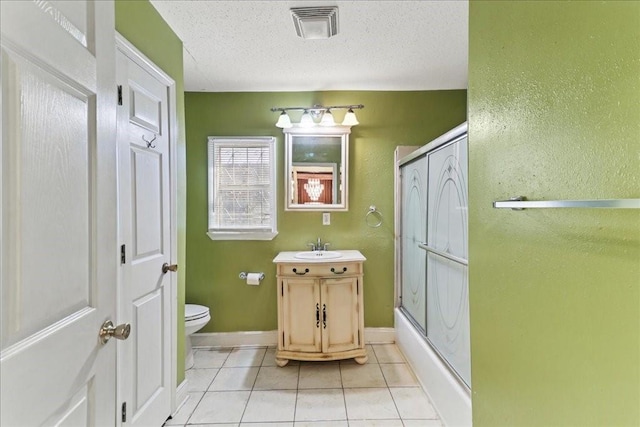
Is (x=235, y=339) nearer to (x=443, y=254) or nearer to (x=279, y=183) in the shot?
(x=279, y=183)

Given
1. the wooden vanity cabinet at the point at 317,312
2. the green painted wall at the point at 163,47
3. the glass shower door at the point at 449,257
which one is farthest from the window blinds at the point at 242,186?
the glass shower door at the point at 449,257

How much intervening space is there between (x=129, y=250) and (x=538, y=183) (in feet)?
5.22

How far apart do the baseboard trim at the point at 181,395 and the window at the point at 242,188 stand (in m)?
1.19

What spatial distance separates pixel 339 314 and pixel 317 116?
1703 millimetres

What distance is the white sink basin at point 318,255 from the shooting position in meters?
2.56

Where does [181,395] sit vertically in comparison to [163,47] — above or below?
below

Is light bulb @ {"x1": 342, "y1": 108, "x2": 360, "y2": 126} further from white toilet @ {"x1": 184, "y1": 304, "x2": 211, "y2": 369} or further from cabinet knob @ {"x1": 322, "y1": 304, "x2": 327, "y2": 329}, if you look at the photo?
white toilet @ {"x1": 184, "y1": 304, "x2": 211, "y2": 369}

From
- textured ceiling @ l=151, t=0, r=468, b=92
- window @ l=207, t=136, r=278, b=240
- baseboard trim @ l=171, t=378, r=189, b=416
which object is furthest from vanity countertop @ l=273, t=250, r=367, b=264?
textured ceiling @ l=151, t=0, r=468, b=92

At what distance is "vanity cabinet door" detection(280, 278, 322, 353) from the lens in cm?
240

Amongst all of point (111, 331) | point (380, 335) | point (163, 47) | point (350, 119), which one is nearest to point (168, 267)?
point (111, 331)

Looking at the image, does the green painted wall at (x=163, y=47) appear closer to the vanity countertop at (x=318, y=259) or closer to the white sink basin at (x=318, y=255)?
the vanity countertop at (x=318, y=259)

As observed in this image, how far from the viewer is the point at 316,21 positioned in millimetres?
1775

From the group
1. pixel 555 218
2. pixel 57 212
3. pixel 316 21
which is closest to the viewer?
pixel 57 212

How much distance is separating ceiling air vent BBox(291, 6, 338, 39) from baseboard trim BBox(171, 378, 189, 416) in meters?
2.29
